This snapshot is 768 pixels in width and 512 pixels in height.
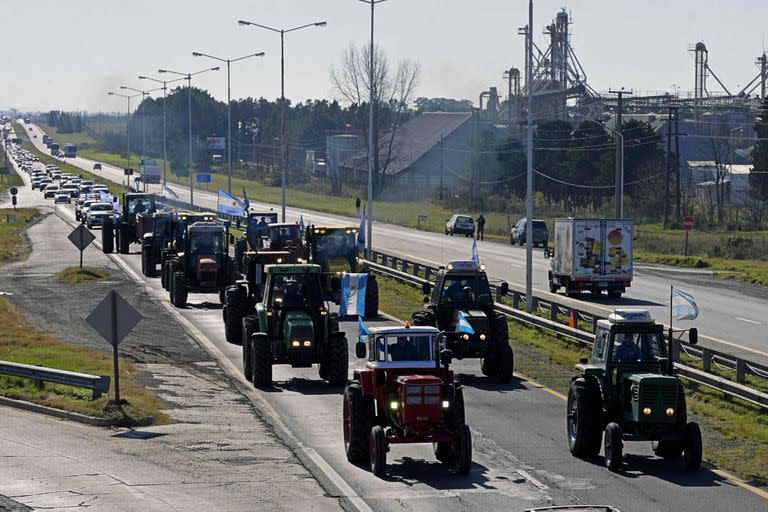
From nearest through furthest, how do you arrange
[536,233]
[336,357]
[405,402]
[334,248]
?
[405,402]
[336,357]
[334,248]
[536,233]

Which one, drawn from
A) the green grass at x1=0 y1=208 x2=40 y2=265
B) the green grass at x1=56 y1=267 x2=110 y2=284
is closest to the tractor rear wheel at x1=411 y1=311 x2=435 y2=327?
the green grass at x1=56 y1=267 x2=110 y2=284

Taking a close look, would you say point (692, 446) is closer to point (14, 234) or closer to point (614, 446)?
point (614, 446)

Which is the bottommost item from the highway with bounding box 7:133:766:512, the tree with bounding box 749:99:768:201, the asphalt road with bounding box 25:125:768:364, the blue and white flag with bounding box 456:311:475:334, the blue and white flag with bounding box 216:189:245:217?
the highway with bounding box 7:133:766:512

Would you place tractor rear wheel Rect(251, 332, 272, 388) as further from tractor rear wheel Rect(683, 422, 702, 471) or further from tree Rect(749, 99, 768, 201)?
tree Rect(749, 99, 768, 201)

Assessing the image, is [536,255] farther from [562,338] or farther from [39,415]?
[39,415]

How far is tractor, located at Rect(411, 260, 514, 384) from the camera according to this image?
2750cm

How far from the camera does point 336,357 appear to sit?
1056 inches

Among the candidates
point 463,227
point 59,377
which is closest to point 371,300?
point 59,377

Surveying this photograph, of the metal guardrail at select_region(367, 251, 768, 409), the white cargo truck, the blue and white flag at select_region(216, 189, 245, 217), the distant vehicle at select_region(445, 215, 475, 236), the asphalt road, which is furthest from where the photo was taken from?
the distant vehicle at select_region(445, 215, 475, 236)

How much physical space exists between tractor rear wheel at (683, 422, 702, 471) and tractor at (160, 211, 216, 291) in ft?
99.2

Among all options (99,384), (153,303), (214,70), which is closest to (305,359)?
(99,384)

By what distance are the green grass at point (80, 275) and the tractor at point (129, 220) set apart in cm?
1015

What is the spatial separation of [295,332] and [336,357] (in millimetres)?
976

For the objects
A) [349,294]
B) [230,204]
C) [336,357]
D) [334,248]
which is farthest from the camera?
[230,204]
